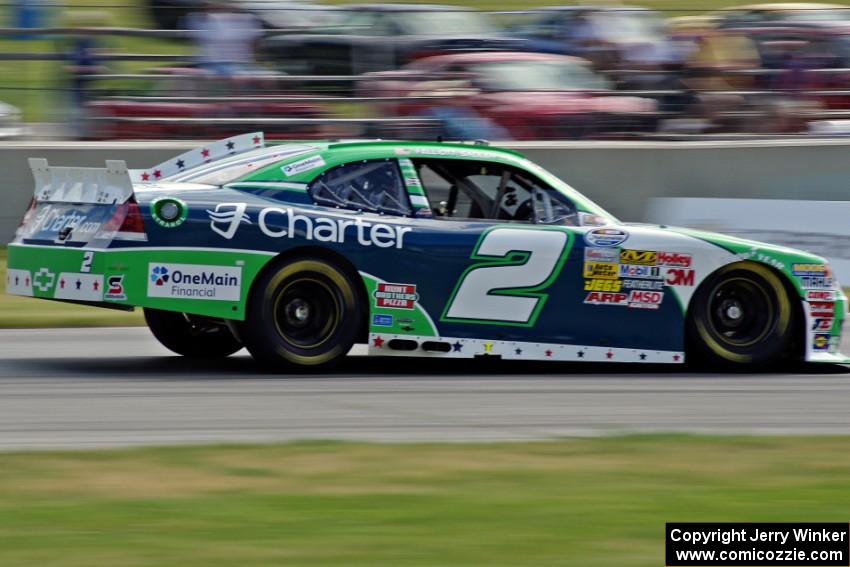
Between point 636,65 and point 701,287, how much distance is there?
8.26 metres

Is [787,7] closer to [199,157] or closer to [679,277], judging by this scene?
[679,277]

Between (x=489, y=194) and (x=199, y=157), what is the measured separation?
1.96 meters

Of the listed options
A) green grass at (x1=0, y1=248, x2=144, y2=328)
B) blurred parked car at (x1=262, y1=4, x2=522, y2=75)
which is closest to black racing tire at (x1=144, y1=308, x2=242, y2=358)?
green grass at (x1=0, y1=248, x2=144, y2=328)

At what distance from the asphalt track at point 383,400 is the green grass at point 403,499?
1.71ft

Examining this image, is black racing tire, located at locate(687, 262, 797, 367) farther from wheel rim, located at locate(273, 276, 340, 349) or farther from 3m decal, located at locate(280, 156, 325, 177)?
3m decal, located at locate(280, 156, 325, 177)

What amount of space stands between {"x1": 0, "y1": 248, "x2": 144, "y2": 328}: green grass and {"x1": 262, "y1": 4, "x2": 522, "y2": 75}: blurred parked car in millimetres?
4715

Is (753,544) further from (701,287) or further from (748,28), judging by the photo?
(748,28)

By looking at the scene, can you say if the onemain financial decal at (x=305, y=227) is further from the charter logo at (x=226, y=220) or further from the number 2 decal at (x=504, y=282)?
the number 2 decal at (x=504, y=282)

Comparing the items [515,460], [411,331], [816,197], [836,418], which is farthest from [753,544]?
Result: [816,197]

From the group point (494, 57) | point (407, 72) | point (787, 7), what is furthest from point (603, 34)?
point (787, 7)

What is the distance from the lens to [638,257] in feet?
29.1

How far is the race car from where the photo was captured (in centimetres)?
839

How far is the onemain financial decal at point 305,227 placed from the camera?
27.7ft

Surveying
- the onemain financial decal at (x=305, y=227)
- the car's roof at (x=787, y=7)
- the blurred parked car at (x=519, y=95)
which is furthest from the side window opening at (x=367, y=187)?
the car's roof at (x=787, y=7)
